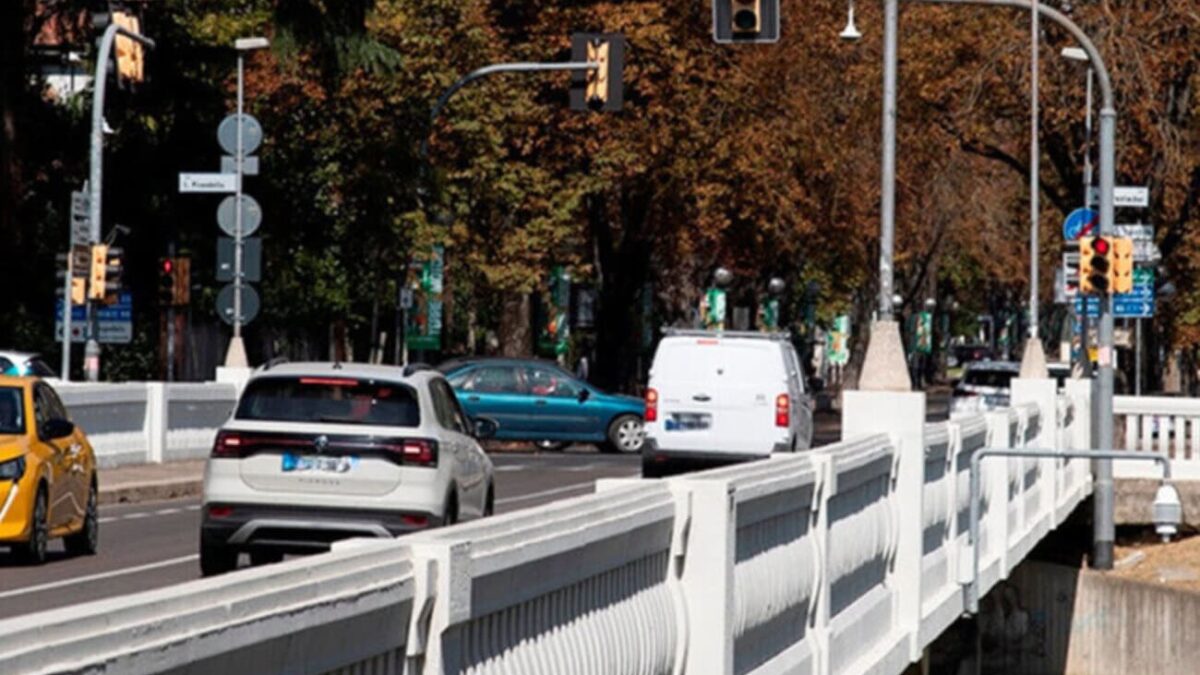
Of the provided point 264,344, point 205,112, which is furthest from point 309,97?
point 264,344

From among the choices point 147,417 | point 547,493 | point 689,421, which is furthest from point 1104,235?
point 147,417

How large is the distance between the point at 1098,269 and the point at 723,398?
4867mm

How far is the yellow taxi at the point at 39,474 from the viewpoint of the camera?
21578 millimetres

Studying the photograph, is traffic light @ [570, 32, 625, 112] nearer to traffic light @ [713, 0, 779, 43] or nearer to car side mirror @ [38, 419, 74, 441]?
traffic light @ [713, 0, 779, 43]

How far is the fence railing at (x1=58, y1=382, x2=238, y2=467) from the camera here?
35625mm

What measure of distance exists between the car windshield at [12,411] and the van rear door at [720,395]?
14682 millimetres

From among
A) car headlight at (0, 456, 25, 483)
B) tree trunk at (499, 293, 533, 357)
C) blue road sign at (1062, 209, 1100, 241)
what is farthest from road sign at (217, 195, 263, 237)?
car headlight at (0, 456, 25, 483)

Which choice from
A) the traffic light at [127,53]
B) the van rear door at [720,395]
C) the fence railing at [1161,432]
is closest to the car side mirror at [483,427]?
the van rear door at [720,395]

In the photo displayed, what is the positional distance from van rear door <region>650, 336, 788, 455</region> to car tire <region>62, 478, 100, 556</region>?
12.9 meters

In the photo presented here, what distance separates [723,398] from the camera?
36.1m

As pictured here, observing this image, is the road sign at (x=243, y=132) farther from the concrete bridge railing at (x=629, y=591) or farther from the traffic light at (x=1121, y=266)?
the concrete bridge railing at (x=629, y=591)

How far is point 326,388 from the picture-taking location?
67.6 feet

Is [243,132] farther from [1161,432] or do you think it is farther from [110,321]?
[1161,432]

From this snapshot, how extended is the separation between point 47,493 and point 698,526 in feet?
44.2
